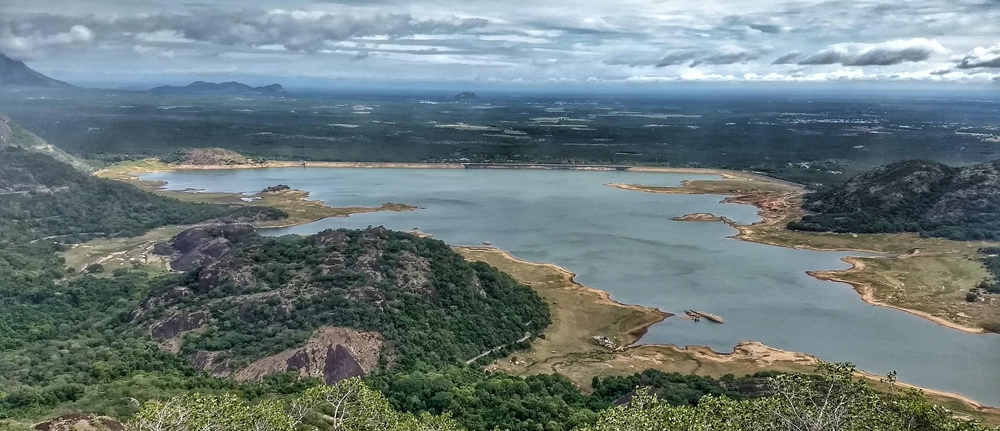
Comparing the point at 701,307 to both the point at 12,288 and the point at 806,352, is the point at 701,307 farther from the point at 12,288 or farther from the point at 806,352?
the point at 12,288

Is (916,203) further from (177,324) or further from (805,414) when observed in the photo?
(177,324)

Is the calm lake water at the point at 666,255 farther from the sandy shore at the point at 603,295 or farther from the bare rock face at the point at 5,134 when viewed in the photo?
the bare rock face at the point at 5,134

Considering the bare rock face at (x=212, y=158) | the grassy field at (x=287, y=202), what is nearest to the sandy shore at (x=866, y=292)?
the grassy field at (x=287, y=202)

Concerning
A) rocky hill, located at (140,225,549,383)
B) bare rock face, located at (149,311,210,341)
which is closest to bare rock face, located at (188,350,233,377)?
rocky hill, located at (140,225,549,383)

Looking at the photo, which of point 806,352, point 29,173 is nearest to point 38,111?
point 29,173

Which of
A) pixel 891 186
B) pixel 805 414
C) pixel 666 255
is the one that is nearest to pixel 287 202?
pixel 666 255
